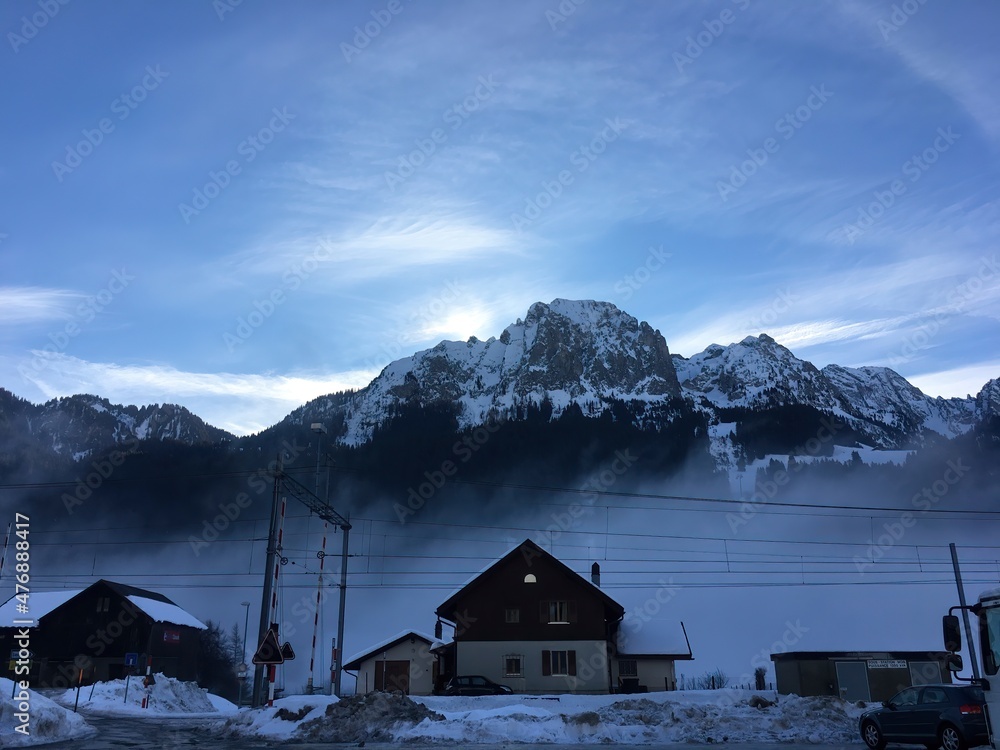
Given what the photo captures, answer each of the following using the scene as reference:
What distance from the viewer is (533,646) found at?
47.2 m

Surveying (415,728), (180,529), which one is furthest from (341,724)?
(180,529)

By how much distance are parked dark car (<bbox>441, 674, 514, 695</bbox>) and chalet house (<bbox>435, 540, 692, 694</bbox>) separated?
421 centimetres

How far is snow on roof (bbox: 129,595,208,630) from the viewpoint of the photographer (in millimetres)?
71250

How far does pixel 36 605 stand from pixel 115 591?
9.21 m

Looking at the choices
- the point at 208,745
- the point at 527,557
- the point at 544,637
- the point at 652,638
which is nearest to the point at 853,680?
the point at 652,638

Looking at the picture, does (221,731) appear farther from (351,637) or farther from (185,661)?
(351,637)

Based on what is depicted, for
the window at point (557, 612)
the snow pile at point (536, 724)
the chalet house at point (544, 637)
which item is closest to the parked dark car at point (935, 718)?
the snow pile at point (536, 724)

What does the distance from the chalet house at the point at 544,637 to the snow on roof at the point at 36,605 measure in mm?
44085

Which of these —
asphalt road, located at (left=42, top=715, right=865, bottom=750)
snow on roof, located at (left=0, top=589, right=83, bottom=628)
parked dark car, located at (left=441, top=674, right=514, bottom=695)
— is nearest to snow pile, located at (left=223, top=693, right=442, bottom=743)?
asphalt road, located at (left=42, top=715, right=865, bottom=750)

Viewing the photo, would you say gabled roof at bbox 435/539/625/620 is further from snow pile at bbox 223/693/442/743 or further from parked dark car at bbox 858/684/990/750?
parked dark car at bbox 858/684/990/750

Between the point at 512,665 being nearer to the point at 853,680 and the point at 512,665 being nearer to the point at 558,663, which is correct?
the point at 558,663

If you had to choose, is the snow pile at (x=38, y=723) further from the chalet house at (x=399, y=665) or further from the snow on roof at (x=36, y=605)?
the snow on roof at (x=36, y=605)

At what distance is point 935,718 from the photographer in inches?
742

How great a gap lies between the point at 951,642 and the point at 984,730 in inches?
314
